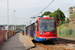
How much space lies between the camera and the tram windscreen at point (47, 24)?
46.7 feet

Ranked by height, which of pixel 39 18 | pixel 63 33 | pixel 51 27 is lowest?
pixel 63 33

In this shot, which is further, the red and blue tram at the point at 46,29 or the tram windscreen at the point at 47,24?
the tram windscreen at the point at 47,24

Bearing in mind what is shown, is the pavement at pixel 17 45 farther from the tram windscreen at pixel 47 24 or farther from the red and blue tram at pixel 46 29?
the tram windscreen at pixel 47 24

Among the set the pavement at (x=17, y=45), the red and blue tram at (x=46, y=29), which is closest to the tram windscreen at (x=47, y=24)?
the red and blue tram at (x=46, y=29)

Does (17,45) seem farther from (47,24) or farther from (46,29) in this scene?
(47,24)

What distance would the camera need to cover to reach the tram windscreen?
14234 mm

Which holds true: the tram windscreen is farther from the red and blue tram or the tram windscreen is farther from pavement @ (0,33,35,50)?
pavement @ (0,33,35,50)

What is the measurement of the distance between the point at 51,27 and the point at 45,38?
1.45 meters

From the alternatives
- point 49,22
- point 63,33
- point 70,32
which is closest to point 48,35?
point 49,22

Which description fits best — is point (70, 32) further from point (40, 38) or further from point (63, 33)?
point (40, 38)

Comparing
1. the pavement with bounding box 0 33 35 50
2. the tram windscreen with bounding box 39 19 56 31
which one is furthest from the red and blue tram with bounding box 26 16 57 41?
the pavement with bounding box 0 33 35 50

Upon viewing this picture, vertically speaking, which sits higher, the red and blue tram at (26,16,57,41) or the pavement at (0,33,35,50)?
the red and blue tram at (26,16,57,41)

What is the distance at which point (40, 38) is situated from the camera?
14.0 metres

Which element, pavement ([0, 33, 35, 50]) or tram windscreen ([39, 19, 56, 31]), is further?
→ tram windscreen ([39, 19, 56, 31])
